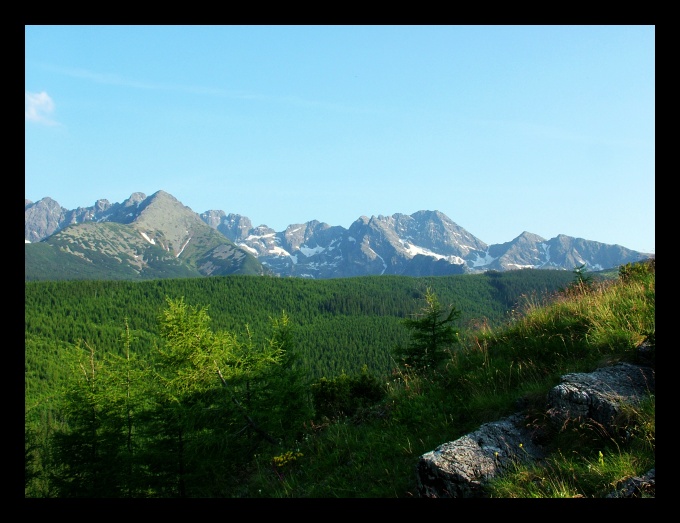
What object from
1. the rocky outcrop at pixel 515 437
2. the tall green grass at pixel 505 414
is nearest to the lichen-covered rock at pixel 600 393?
the rocky outcrop at pixel 515 437

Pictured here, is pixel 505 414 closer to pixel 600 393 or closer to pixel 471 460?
pixel 600 393

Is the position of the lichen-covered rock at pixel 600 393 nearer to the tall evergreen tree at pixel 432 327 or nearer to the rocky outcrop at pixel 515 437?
the rocky outcrop at pixel 515 437

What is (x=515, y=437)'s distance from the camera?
5508 millimetres

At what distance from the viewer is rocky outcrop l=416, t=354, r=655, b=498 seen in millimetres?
4898

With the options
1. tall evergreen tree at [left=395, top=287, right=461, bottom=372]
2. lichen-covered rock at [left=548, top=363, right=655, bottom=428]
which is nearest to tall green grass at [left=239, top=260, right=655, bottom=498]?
lichen-covered rock at [left=548, top=363, right=655, bottom=428]

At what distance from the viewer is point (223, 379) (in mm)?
16453

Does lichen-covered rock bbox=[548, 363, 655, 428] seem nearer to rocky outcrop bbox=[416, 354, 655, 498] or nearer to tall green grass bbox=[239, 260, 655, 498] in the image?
rocky outcrop bbox=[416, 354, 655, 498]

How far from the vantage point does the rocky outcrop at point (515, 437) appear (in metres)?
4.90

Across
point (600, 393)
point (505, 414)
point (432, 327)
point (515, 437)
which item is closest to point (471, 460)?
point (515, 437)

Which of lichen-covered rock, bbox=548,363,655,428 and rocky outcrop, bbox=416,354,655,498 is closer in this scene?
rocky outcrop, bbox=416,354,655,498

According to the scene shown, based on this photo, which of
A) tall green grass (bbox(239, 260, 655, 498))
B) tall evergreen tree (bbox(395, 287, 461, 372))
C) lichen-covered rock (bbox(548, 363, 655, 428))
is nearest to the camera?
tall green grass (bbox(239, 260, 655, 498))

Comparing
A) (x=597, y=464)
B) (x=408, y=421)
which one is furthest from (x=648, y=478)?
(x=408, y=421)
